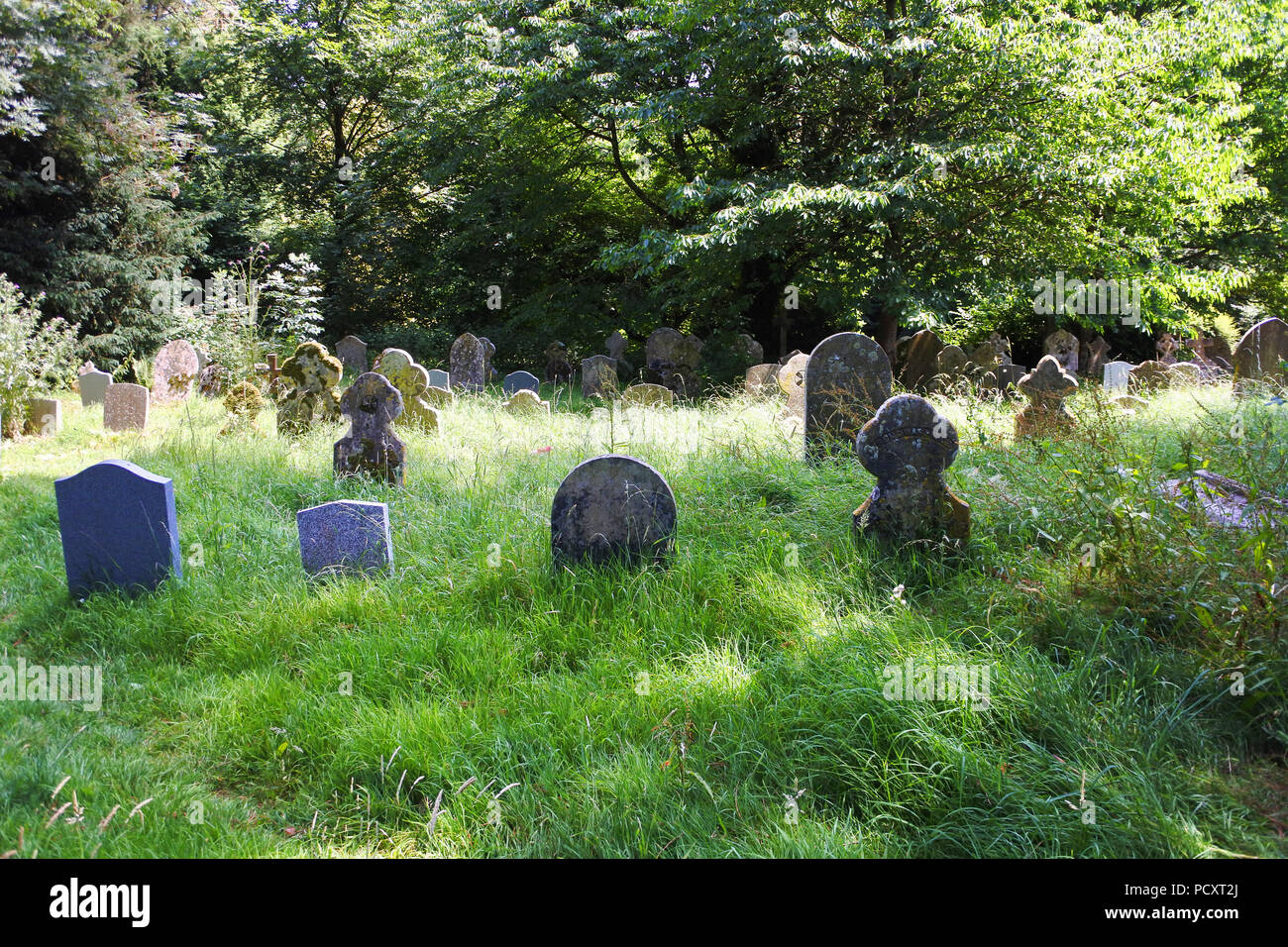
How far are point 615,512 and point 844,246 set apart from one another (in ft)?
32.5

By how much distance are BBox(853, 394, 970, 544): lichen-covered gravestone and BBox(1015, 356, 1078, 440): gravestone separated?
1536 mm

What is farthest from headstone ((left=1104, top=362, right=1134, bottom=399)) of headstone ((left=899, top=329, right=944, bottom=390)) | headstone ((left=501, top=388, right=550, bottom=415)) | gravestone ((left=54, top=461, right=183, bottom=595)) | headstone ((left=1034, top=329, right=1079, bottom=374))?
gravestone ((left=54, top=461, right=183, bottom=595))

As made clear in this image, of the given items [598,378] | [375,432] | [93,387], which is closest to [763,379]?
[598,378]

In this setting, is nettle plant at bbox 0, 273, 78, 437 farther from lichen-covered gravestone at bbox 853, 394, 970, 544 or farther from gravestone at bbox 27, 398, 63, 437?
lichen-covered gravestone at bbox 853, 394, 970, 544

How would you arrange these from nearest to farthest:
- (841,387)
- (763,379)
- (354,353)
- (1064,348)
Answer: (841,387) < (763,379) < (354,353) < (1064,348)

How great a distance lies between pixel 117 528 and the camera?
4.87m

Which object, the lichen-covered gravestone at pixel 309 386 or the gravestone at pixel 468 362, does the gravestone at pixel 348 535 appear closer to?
the lichen-covered gravestone at pixel 309 386

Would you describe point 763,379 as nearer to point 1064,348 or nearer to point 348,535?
point 348,535

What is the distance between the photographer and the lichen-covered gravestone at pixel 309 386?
9.09m

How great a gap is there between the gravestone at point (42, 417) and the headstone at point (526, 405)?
5.42 meters

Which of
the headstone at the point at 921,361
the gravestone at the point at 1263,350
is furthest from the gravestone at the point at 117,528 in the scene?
the gravestone at the point at 1263,350

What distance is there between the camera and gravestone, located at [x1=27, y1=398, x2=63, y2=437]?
9.78 m

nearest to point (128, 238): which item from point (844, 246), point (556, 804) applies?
point (844, 246)

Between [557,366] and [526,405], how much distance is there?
21.1 feet
